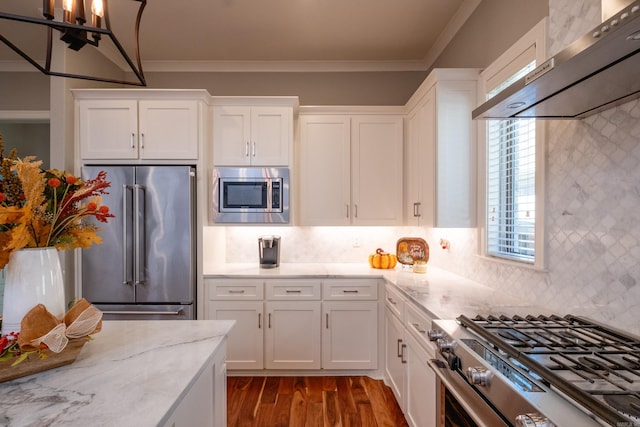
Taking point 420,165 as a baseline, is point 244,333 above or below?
below

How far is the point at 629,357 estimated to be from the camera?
37.9 inches

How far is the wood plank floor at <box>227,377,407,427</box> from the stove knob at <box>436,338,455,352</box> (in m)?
1.25

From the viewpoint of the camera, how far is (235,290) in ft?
9.06

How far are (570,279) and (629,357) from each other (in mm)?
565

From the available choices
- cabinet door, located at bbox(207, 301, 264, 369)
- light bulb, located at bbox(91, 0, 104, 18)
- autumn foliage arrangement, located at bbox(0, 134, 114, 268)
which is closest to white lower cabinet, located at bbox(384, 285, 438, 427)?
cabinet door, located at bbox(207, 301, 264, 369)

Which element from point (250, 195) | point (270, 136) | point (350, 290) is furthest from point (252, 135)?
point (350, 290)

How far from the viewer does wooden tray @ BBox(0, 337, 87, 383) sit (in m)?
0.91

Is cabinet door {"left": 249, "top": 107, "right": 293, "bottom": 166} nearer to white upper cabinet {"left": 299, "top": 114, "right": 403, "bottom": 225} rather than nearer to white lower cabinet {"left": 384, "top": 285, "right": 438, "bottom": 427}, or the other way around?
white upper cabinet {"left": 299, "top": 114, "right": 403, "bottom": 225}

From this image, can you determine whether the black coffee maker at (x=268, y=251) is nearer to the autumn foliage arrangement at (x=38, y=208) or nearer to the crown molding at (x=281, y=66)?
the crown molding at (x=281, y=66)

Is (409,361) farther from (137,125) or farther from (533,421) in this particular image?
(137,125)

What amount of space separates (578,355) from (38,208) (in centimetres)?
175

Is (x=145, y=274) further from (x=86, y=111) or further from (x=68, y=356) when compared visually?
(x=68, y=356)

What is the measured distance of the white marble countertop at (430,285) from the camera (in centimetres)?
162

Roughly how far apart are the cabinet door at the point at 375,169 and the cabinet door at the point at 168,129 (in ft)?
4.83
